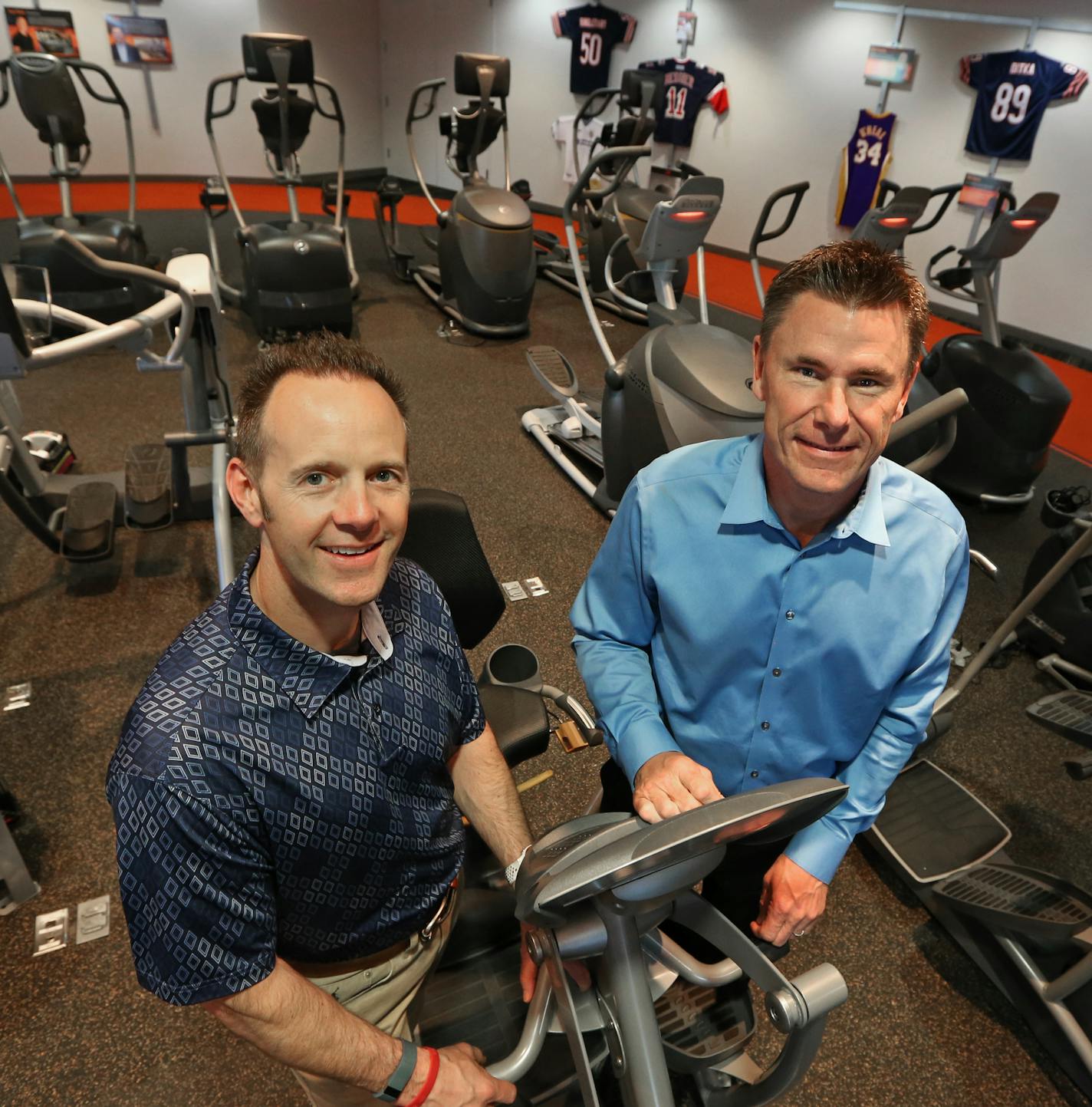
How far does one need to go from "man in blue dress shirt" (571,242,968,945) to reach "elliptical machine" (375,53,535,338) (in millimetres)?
4441

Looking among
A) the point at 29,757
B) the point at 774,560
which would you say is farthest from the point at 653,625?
the point at 29,757

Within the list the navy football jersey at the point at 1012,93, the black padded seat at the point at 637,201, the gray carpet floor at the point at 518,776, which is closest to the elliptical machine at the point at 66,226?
the gray carpet floor at the point at 518,776

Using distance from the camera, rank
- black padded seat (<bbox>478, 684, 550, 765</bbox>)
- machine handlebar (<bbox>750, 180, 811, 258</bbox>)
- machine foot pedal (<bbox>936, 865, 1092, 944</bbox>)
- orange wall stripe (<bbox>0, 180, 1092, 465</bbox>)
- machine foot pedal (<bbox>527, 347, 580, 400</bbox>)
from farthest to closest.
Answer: orange wall stripe (<bbox>0, 180, 1092, 465</bbox>)
machine foot pedal (<bbox>527, 347, 580, 400</bbox>)
machine handlebar (<bbox>750, 180, 811, 258</bbox>)
machine foot pedal (<bbox>936, 865, 1092, 944</bbox>)
black padded seat (<bbox>478, 684, 550, 765</bbox>)

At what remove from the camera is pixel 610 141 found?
634 centimetres

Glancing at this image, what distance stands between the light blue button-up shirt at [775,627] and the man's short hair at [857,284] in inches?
9.3

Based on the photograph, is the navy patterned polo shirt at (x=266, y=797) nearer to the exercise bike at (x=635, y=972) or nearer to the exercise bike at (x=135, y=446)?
the exercise bike at (x=635, y=972)

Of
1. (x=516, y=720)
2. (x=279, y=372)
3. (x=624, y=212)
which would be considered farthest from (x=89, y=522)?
(x=624, y=212)

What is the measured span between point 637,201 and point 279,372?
560cm

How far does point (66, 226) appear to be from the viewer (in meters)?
5.03

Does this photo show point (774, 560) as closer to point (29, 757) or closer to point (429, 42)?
point (29, 757)

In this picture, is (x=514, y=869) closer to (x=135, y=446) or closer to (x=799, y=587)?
(x=799, y=587)

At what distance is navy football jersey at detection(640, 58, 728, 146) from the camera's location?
7866 millimetres

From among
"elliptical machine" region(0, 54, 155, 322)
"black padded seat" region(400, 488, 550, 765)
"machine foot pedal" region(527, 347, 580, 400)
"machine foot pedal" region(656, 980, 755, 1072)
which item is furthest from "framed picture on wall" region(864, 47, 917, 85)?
"machine foot pedal" region(656, 980, 755, 1072)

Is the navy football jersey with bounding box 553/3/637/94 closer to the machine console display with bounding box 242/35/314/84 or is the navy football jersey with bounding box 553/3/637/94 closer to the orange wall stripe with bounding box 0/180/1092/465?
the orange wall stripe with bounding box 0/180/1092/465
